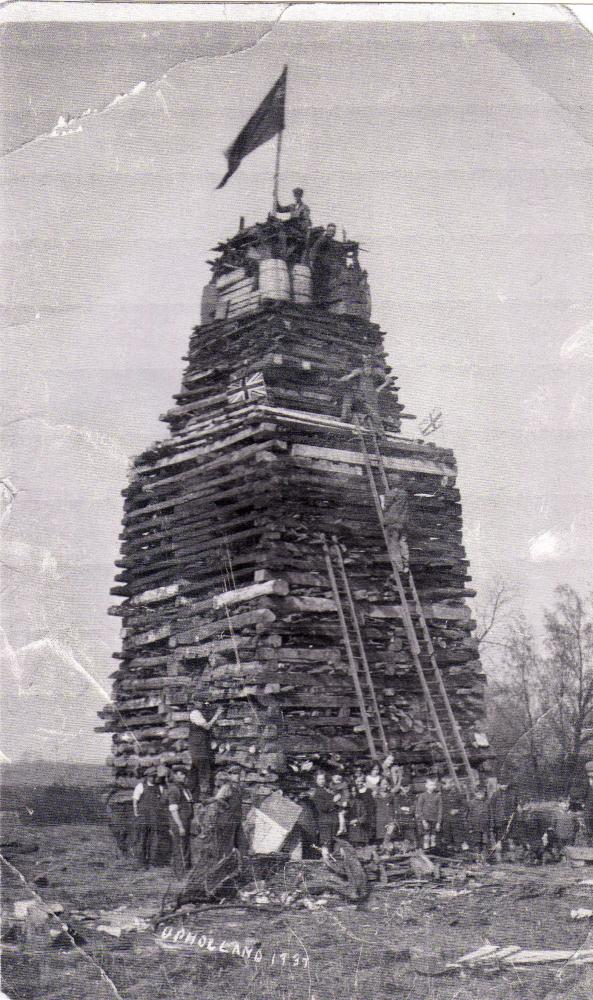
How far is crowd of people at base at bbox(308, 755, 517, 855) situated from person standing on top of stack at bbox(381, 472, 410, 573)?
237 cm

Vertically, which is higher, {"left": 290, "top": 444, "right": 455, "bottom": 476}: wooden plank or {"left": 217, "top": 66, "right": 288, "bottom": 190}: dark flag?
{"left": 217, "top": 66, "right": 288, "bottom": 190}: dark flag

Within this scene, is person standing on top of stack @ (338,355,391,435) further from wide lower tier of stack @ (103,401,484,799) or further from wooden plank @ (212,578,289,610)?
wooden plank @ (212,578,289,610)

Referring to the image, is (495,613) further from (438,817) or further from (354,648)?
(438,817)

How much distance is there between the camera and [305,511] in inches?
416

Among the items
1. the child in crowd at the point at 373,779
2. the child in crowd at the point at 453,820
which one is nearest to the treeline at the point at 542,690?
the child in crowd at the point at 453,820

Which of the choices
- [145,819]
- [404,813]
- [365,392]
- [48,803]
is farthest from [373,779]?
[365,392]

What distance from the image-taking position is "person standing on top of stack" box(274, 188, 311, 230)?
966 cm

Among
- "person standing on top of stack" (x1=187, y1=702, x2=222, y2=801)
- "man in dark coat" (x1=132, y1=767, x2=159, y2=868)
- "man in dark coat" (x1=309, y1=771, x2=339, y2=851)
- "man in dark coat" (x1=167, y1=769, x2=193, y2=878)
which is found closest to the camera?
"man in dark coat" (x1=167, y1=769, x2=193, y2=878)

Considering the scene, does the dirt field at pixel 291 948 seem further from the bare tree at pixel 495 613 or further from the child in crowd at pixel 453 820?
the bare tree at pixel 495 613

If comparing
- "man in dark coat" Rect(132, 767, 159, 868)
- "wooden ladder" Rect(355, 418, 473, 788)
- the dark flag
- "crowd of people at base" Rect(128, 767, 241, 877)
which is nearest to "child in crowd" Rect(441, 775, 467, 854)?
"wooden ladder" Rect(355, 418, 473, 788)

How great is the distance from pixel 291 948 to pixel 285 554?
428 centimetres

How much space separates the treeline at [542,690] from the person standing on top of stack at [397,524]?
115 centimetres

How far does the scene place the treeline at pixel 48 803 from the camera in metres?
7.91

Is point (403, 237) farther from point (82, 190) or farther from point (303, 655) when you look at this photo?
point (303, 655)
